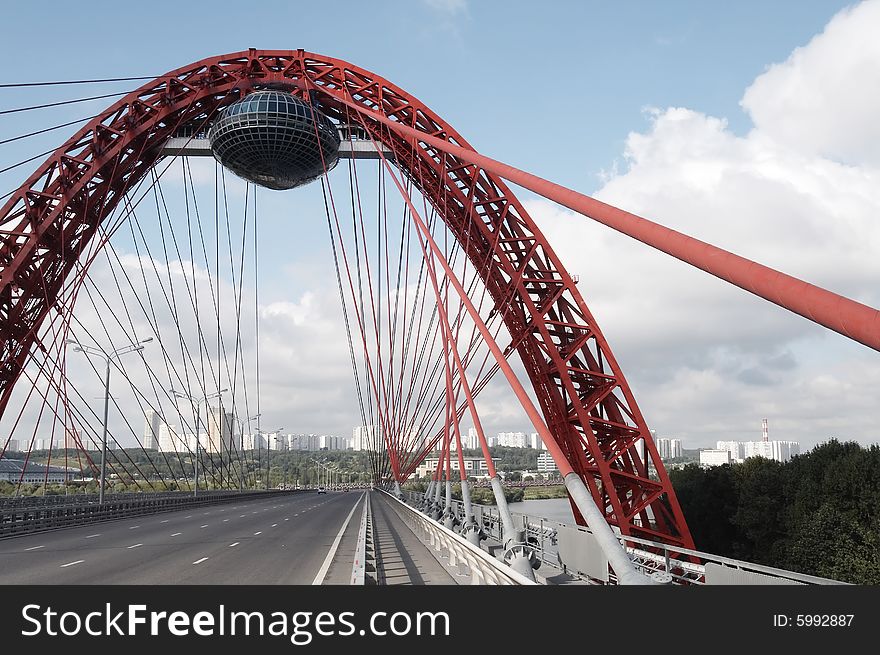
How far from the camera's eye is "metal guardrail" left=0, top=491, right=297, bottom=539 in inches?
1293

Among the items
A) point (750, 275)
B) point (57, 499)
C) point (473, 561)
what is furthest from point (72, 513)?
point (750, 275)

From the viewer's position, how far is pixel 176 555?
74.1 feet

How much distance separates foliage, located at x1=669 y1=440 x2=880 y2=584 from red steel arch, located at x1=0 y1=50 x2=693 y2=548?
5575mm

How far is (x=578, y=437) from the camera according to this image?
31531 millimetres

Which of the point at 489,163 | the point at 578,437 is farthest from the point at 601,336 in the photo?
the point at 489,163

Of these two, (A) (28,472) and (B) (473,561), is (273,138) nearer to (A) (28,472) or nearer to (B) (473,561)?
(B) (473,561)

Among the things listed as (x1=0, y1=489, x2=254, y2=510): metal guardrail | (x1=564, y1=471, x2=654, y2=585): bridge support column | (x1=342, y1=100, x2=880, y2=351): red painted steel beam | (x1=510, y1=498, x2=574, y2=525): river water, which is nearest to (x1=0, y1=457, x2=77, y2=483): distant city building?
(x1=510, y1=498, x2=574, y2=525): river water

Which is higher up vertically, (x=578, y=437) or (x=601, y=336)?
(x=601, y=336)

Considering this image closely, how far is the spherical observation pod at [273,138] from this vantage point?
37.8 meters

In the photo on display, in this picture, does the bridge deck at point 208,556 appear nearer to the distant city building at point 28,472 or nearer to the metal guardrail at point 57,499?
Answer: the metal guardrail at point 57,499

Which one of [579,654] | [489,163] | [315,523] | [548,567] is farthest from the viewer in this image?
[315,523]

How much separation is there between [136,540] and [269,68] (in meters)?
24.2

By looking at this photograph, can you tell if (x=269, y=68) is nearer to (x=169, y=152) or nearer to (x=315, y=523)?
(x=169, y=152)

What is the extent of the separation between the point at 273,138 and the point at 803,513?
31.2 meters
